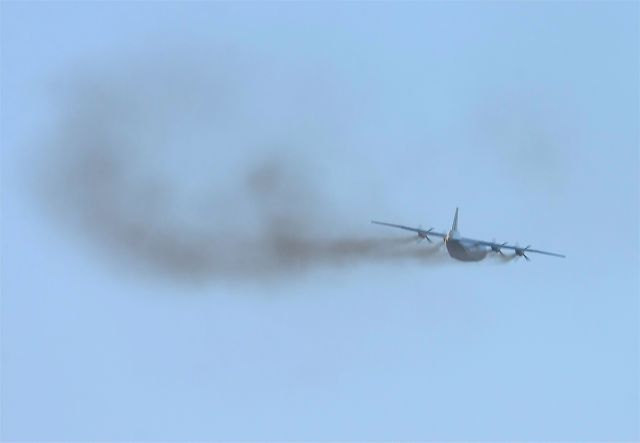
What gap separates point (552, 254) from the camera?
137250 millimetres

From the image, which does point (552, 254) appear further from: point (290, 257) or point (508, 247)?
point (290, 257)

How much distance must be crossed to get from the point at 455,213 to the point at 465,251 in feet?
18.8

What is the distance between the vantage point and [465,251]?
438ft

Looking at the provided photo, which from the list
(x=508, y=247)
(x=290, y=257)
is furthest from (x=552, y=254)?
(x=290, y=257)

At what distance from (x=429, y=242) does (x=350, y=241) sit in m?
3.38

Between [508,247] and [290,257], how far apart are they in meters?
9.29

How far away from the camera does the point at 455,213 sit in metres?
139

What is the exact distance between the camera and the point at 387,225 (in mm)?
136250

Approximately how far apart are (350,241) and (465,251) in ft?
18.9

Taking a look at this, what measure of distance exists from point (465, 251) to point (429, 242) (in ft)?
12.0

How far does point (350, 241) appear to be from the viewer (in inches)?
5384

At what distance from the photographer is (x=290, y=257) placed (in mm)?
134875

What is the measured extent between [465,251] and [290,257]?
743 cm
